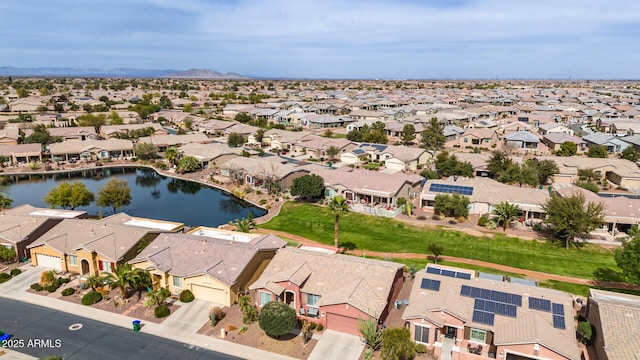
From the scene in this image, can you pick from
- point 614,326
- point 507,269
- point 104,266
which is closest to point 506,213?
point 507,269

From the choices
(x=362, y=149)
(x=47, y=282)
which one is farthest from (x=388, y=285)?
(x=362, y=149)

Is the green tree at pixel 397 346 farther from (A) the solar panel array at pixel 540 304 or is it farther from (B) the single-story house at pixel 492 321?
A: (A) the solar panel array at pixel 540 304

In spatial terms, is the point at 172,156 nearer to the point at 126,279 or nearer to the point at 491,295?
the point at 126,279

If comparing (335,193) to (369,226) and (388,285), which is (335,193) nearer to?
(369,226)

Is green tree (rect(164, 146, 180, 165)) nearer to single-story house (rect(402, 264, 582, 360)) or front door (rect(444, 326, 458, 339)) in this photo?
single-story house (rect(402, 264, 582, 360))

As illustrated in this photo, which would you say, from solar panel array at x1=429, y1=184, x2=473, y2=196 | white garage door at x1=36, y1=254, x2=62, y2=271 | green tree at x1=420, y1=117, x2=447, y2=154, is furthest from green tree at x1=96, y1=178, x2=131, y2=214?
green tree at x1=420, y1=117, x2=447, y2=154

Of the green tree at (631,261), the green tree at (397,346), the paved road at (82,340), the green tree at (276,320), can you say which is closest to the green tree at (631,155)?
the green tree at (631,261)

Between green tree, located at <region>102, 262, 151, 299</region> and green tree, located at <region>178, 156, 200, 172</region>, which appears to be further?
green tree, located at <region>178, 156, 200, 172</region>
